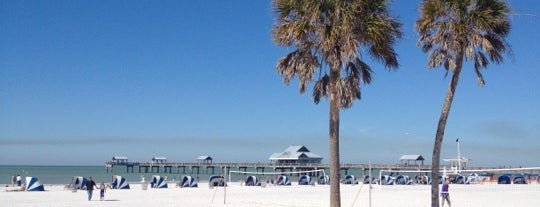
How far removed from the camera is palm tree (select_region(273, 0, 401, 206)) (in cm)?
1403

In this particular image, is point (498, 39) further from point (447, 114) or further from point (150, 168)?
point (150, 168)

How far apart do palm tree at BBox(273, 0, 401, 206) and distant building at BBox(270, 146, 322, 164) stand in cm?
7985

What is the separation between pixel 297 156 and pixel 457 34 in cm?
8099

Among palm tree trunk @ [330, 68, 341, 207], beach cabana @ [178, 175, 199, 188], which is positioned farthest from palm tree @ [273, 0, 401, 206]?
beach cabana @ [178, 175, 199, 188]

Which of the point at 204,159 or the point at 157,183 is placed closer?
the point at 157,183

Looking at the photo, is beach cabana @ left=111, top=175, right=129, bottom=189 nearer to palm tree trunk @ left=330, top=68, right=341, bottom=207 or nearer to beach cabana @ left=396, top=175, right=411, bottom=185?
beach cabana @ left=396, top=175, right=411, bottom=185

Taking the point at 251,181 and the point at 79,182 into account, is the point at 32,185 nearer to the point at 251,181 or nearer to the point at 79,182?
the point at 79,182

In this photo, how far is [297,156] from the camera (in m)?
94.5

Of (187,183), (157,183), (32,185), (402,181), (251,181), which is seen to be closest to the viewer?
(32,185)

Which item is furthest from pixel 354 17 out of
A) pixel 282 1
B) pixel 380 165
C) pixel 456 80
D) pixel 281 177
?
pixel 380 165

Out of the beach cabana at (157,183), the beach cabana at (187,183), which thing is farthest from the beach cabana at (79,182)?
the beach cabana at (187,183)

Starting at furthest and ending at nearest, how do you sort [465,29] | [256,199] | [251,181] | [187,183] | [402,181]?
[402,181]
[251,181]
[187,183]
[256,199]
[465,29]

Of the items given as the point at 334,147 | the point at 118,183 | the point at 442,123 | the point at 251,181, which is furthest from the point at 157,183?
the point at 442,123

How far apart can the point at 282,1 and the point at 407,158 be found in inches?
3319
